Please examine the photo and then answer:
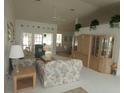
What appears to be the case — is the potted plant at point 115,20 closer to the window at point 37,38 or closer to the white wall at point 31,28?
the white wall at point 31,28

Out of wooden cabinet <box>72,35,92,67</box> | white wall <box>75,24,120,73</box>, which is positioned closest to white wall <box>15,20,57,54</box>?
wooden cabinet <box>72,35,92,67</box>

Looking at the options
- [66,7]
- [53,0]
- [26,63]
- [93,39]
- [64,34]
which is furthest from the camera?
[64,34]

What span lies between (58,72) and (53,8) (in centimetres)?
459

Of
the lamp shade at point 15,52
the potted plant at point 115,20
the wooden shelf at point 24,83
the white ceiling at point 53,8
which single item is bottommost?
the wooden shelf at point 24,83

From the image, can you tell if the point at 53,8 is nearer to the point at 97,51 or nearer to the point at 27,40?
the point at 27,40

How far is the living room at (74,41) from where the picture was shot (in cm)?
323

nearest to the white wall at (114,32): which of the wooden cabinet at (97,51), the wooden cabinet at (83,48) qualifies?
the wooden cabinet at (97,51)

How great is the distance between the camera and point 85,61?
569 centimetres

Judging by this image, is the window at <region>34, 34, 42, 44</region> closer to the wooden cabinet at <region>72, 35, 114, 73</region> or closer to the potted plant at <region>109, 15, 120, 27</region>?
the wooden cabinet at <region>72, 35, 114, 73</region>

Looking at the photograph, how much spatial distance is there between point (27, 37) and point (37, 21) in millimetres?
1471

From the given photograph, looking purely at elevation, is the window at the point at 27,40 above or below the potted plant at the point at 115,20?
below
